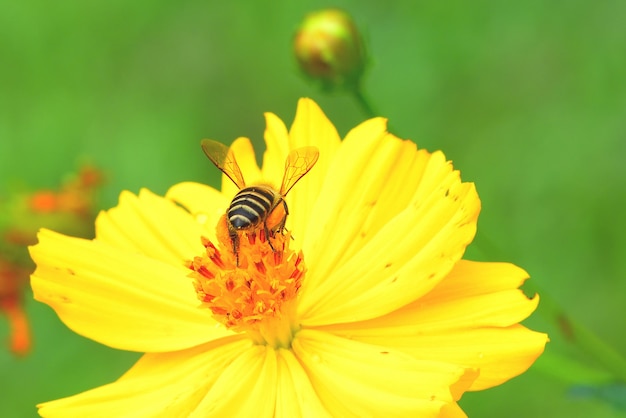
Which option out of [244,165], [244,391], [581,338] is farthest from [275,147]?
[581,338]

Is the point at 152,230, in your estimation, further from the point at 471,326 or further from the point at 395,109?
the point at 395,109

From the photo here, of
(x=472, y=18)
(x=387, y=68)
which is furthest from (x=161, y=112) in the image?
(x=472, y=18)

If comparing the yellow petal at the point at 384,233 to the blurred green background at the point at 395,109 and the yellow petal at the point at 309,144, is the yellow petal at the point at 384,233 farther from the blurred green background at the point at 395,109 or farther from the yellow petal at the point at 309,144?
the blurred green background at the point at 395,109

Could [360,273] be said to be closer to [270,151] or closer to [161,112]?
[270,151]

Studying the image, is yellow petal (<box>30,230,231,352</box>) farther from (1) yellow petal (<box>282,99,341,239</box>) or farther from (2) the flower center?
(1) yellow petal (<box>282,99,341,239</box>)

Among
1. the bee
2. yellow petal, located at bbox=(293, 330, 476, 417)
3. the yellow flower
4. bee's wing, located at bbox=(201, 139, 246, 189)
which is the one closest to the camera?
yellow petal, located at bbox=(293, 330, 476, 417)

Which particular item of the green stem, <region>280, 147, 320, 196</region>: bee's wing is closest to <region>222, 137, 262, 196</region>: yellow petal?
<region>280, 147, 320, 196</region>: bee's wing
